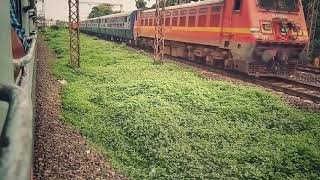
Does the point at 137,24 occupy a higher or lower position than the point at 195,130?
higher

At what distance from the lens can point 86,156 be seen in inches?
221

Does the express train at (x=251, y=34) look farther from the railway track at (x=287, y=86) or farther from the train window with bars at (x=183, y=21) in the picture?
the train window with bars at (x=183, y=21)

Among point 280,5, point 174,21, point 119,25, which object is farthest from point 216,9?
point 119,25

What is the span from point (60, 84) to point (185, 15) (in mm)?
7901

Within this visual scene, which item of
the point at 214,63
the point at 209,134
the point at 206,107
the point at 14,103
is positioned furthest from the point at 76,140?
the point at 214,63

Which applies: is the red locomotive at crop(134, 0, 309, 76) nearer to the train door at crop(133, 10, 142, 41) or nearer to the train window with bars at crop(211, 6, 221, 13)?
the train window with bars at crop(211, 6, 221, 13)

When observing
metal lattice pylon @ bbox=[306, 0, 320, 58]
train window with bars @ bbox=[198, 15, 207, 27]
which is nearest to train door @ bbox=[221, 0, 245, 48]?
train window with bars @ bbox=[198, 15, 207, 27]

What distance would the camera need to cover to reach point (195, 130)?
6551mm

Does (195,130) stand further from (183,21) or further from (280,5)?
(183,21)

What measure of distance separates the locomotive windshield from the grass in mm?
3693

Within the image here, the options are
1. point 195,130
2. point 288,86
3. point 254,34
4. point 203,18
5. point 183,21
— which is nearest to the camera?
point 195,130

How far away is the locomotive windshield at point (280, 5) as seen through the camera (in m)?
12.1

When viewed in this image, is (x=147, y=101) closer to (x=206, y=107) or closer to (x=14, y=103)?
(x=206, y=107)

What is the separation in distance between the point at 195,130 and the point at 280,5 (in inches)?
308
